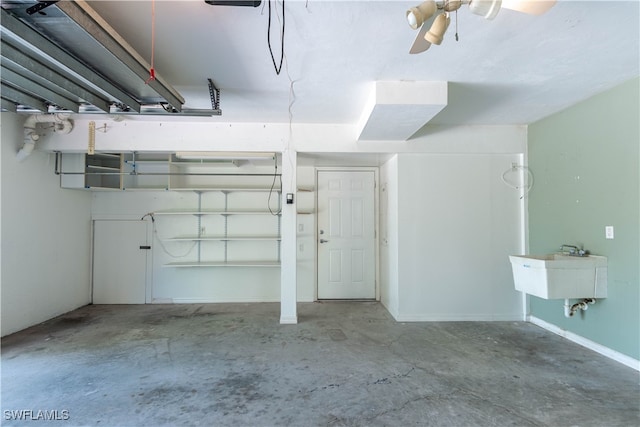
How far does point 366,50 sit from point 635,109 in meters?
2.39

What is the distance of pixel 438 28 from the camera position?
149 centimetres

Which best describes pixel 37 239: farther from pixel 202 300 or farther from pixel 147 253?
pixel 202 300

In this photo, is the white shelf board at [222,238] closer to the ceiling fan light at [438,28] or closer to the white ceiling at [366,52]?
the white ceiling at [366,52]

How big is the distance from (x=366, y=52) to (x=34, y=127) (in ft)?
12.5

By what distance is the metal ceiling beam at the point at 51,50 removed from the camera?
1.54 metres

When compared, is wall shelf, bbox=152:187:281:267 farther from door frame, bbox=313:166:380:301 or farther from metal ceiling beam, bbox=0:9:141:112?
metal ceiling beam, bbox=0:9:141:112

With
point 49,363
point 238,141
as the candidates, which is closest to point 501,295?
point 238,141

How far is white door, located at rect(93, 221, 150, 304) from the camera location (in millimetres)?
4676

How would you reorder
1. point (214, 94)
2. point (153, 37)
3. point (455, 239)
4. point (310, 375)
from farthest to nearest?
point (455, 239) < point (214, 94) < point (310, 375) < point (153, 37)

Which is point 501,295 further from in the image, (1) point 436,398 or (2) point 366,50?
(2) point 366,50

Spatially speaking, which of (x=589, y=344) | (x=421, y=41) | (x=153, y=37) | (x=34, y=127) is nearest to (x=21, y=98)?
(x=34, y=127)

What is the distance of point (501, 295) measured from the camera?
386 centimetres

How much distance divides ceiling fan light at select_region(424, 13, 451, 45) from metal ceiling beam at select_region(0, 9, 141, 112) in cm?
207

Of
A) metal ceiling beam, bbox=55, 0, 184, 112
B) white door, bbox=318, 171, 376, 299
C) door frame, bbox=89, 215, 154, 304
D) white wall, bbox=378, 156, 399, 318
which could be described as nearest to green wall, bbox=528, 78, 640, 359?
white wall, bbox=378, 156, 399, 318
